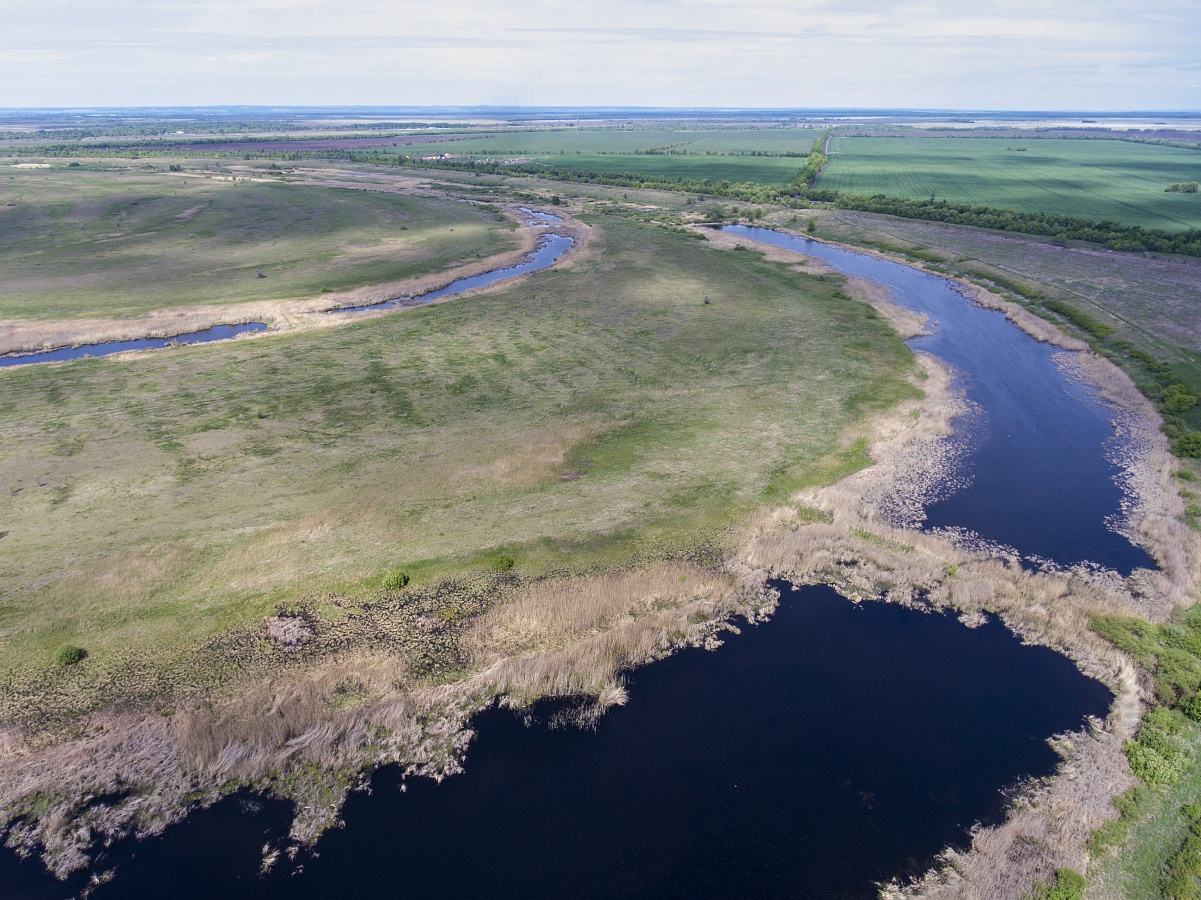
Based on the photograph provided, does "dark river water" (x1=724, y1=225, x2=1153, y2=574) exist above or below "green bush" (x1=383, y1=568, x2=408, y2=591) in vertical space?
above

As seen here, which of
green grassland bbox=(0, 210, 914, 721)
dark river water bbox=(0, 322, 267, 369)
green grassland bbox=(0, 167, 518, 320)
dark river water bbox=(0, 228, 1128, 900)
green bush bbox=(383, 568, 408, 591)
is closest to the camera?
dark river water bbox=(0, 228, 1128, 900)

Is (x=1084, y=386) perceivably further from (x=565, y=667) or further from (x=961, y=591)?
(x=565, y=667)

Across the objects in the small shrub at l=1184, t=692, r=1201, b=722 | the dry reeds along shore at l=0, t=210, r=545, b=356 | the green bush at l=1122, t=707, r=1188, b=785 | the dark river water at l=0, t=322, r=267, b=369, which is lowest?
the green bush at l=1122, t=707, r=1188, b=785

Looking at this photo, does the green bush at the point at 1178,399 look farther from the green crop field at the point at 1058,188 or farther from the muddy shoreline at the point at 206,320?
the green crop field at the point at 1058,188

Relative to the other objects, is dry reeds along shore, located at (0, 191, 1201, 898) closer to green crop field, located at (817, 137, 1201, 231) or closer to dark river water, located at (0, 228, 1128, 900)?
dark river water, located at (0, 228, 1128, 900)

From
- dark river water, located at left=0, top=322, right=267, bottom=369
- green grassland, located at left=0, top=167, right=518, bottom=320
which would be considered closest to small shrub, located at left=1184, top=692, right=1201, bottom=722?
dark river water, located at left=0, top=322, right=267, bottom=369

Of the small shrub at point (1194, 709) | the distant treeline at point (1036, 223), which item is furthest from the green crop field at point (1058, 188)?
the small shrub at point (1194, 709)

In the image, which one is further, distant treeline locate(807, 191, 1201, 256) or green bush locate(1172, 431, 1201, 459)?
→ distant treeline locate(807, 191, 1201, 256)
